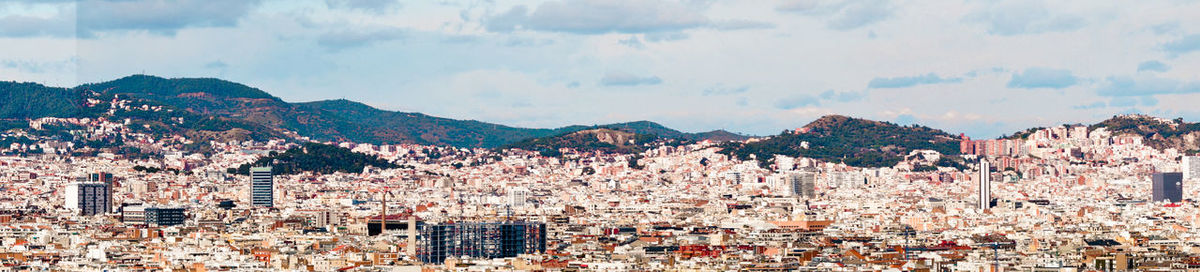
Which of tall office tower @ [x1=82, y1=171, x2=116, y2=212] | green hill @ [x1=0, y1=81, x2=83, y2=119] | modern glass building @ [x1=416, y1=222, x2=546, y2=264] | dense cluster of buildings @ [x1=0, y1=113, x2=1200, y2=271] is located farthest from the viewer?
green hill @ [x1=0, y1=81, x2=83, y2=119]

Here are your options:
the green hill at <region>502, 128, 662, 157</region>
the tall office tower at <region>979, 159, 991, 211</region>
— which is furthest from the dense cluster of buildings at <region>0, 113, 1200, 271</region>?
the green hill at <region>502, 128, 662, 157</region>

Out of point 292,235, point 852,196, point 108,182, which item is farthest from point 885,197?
point 292,235

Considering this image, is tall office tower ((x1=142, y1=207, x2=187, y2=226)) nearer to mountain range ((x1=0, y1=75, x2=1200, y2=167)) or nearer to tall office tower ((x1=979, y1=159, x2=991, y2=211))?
tall office tower ((x1=979, y1=159, x2=991, y2=211))

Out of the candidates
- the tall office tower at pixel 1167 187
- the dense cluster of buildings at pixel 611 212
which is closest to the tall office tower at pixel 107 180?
the dense cluster of buildings at pixel 611 212

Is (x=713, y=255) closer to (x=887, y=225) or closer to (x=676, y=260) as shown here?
(x=676, y=260)

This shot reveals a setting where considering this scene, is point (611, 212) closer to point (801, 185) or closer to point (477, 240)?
point (801, 185)

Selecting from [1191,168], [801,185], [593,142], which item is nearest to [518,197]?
[801,185]
